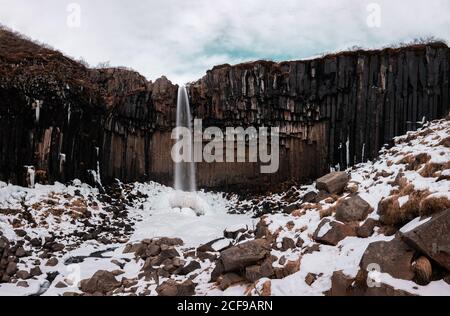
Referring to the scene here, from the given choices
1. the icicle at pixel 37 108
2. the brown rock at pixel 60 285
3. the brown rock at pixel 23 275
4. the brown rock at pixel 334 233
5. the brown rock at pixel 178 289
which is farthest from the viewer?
the icicle at pixel 37 108

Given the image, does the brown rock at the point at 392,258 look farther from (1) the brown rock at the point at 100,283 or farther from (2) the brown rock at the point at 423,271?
(1) the brown rock at the point at 100,283

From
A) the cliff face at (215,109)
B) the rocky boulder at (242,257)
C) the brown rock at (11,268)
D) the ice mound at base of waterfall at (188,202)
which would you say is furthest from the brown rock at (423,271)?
the ice mound at base of waterfall at (188,202)

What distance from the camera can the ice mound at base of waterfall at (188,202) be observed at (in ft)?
78.8

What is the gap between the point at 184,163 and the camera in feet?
96.7

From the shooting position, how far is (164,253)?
13.2m

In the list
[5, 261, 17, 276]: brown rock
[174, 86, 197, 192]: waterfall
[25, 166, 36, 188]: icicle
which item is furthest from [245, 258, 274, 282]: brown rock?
[174, 86, 197, 192]: waterfall

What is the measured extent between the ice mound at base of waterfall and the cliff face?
3.15 metres

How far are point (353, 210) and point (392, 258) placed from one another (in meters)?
2.72

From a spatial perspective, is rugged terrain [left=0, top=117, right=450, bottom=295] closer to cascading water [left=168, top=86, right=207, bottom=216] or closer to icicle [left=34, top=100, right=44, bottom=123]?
icicle [left=34, top=100, right=44, bottom=123]

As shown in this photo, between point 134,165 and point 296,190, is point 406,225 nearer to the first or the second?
point 296,190

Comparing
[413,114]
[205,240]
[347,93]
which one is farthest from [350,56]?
[205,240]

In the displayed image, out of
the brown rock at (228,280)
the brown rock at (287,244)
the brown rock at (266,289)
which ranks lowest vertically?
the brown rock at (228,280)

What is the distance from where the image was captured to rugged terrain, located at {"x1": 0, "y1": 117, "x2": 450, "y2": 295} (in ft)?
25.1

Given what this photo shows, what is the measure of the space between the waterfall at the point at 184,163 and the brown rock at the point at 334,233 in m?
19.6
